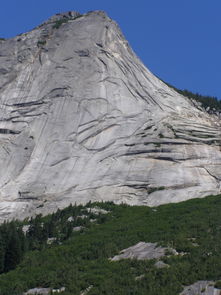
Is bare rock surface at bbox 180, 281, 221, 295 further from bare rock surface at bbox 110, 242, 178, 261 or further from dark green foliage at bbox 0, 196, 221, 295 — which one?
bare rock surface at bbox 110, 242, 178, 261

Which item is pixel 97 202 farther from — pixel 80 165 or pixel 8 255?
pixel 8 255

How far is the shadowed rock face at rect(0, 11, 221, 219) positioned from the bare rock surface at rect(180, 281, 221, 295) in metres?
22.6

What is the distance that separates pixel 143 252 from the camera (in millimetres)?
43688

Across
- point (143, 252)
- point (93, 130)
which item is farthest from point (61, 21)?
point (143, 252)

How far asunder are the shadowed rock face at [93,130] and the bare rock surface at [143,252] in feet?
47.0

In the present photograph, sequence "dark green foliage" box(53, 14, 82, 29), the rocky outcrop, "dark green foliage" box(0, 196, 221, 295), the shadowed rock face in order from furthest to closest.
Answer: "dark green foliage" box(53, 14, 82, 29) → the shadowed rock face → the rocky outcrop → "dark green foliage" box(0, 196, 221, 295)

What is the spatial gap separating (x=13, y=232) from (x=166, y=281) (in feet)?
41.5

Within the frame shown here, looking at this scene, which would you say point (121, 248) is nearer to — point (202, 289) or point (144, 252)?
point (144, 252)

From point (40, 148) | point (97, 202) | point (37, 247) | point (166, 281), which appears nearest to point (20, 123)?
→ point (40, 148)

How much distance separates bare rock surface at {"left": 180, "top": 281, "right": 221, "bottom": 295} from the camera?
35375 mm

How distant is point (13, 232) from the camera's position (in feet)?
152

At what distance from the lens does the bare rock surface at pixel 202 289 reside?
35.4 meters

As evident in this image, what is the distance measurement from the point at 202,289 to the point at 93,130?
110ft

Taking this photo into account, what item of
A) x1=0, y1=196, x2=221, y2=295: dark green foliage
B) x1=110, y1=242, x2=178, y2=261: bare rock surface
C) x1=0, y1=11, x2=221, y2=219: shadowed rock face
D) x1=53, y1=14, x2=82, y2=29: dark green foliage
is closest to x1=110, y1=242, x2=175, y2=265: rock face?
x1=110, y1=242, x2=178, y2=261: bare rock surface
